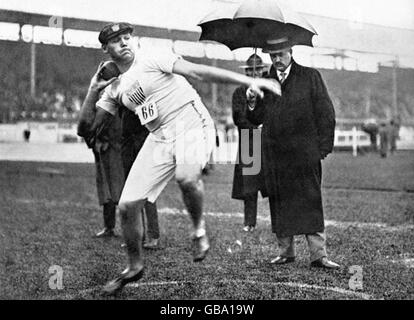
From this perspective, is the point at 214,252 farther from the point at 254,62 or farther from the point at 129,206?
the point at 254,62

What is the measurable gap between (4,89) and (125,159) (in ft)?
12.9

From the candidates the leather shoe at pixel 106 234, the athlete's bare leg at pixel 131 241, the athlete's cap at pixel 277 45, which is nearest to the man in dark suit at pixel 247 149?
the athlete's cap at pixel 277 45

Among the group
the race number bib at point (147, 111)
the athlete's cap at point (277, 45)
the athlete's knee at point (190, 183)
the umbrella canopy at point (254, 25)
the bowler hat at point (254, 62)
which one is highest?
the umbrella canopy at point (254, 25)

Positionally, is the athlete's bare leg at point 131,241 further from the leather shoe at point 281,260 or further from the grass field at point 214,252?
the leather shoe at point 281,260

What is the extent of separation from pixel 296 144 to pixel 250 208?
32.8 inches

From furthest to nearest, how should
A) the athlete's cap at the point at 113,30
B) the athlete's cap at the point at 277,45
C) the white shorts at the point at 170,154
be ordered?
1. the athlete's cap at the point at 277,45
2. the athlete's cap at the point at 113,30
3. the white shorts at the point at 170,154

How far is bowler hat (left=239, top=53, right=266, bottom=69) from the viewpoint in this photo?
192 inches

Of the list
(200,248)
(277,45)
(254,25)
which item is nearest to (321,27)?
(277,45)

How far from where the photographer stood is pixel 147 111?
14.1ft

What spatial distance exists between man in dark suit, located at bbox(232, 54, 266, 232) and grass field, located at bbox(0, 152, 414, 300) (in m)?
0.52

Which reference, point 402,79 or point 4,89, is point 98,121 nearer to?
point 402,79

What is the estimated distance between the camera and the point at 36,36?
18.3 ft

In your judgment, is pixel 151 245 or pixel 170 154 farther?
pixel 151 245

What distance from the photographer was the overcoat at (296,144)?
4891 millimetres
